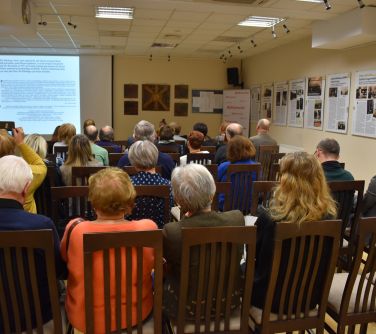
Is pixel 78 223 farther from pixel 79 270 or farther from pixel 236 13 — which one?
pixel 236 13

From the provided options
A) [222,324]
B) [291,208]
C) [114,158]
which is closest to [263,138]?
[114,158]

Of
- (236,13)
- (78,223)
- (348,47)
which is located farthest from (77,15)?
(78,223)

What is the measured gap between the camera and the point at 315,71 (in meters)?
6.99

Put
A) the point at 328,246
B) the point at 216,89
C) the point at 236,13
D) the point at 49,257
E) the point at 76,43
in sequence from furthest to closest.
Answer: the point at 216,89
the point at 76,43
the point at 236,13
the point at 328,246
the point at 49,257

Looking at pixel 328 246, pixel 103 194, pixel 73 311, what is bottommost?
pixel 73 311

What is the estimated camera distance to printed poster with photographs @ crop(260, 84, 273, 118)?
8891 mm

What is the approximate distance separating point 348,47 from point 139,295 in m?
5.65

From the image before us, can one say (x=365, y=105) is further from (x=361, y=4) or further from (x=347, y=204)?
(x=347, y=204)

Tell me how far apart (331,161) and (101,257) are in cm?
205

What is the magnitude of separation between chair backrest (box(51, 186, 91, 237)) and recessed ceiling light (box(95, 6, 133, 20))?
3550 mm

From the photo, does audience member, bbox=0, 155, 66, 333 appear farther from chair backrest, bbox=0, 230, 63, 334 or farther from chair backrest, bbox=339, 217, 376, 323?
chair backrest, bbox=339, 217, 376, 323

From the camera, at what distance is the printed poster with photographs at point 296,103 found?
7.43 m

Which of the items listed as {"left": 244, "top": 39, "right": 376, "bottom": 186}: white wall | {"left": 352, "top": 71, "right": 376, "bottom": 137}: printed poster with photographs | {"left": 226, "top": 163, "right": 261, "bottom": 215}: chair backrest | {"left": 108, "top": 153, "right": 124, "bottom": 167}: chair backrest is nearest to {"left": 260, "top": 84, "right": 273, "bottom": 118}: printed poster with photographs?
{"left": 244, "top": 39, "right": 376, "bottom": 186}: white wall

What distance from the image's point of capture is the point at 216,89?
10.6 m
